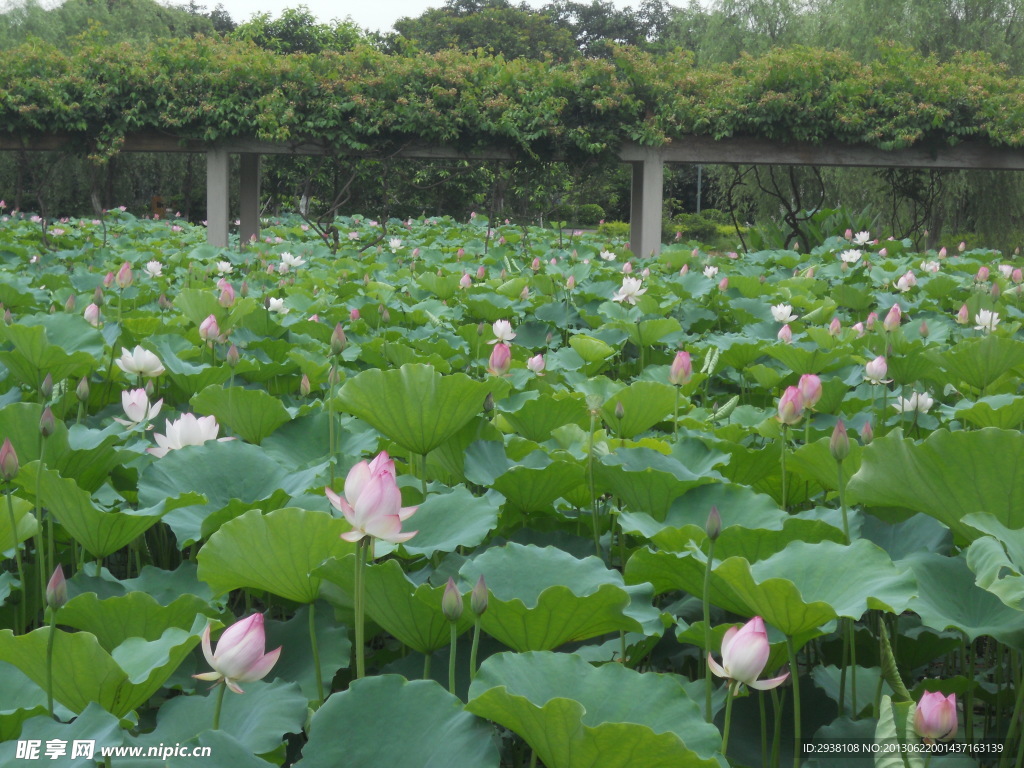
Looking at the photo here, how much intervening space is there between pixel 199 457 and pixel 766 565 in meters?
0.85

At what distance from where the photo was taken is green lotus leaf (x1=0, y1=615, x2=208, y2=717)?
853 millimetres

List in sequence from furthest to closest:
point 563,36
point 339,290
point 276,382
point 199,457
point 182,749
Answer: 1. point 563,36
2. point 339,290
3. point 276,382
4. point 199,457
5. point 182,749

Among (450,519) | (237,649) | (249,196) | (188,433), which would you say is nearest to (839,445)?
(450,519)

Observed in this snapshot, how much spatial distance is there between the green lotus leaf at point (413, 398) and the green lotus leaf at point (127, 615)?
41 cm

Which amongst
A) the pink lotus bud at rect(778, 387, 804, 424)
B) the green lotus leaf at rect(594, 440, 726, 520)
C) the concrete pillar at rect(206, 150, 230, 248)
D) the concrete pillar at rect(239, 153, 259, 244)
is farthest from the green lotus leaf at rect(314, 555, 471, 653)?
the concrete pillar at rect(239, 153, 259, 244)

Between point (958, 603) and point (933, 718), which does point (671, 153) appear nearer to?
point (958, 603)

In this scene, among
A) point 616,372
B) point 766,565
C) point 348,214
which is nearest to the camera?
point 766,565

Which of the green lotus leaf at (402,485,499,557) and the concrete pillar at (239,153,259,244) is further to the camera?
the concrete pillar at (239,153,259,244)

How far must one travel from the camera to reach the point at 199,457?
4.51 ft

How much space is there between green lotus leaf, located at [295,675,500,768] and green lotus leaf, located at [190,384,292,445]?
0.94 m

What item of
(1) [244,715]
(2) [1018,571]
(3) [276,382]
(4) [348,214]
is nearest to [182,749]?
(1) [244,715]

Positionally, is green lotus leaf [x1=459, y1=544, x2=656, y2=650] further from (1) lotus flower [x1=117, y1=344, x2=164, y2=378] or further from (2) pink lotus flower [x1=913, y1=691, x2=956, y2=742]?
(1) lotus flower [x1=117, y1=344, x2=164, y2=378]

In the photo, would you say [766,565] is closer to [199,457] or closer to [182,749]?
[182,749]

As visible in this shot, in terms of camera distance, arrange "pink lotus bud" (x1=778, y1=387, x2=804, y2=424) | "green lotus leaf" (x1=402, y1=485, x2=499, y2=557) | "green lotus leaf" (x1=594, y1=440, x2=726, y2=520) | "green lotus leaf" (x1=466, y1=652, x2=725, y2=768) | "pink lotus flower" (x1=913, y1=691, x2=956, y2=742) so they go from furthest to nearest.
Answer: "pink lotus bud" (x1=778, y1=387, x2=804, y2=424), "green lotus leaf" (x1=594, y1=440, x2=726, y2=520), "green lotus leaf" (x1=402, y1=485, x2=499, y2=557), "pink lotus flower" (x1=913, y1=691, x2=956, y2=742), "green lotus leaf" (x1=466, y1=652, x2=725, y2=768)
